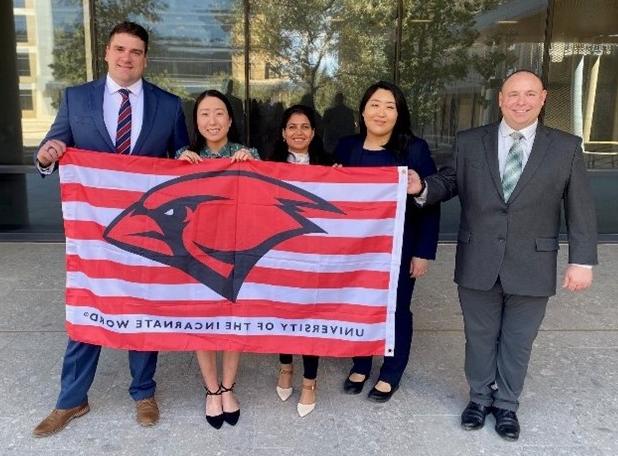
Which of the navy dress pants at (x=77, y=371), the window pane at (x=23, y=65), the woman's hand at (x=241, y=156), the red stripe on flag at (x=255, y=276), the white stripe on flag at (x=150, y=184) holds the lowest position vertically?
the navy dress pants at (x=77, y=371)

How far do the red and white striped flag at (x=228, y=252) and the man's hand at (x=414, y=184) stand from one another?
37 millimetres

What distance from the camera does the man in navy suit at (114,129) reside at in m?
2.93

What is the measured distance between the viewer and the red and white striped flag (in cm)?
297

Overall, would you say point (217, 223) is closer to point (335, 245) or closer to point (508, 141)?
point (335, 245)

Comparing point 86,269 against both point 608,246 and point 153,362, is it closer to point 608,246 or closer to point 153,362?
point 153,362

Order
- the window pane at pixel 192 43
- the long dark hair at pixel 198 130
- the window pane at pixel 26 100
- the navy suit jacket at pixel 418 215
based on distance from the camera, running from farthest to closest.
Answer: the window pane at pixel 26 100 < the window pane at pixel 192 43 < the navy suit jacket at pixel 418 215 < the long dark hair at pixel 198 130

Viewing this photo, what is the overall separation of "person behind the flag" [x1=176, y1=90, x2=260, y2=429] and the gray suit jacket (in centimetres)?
107

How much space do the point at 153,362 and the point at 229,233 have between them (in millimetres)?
836

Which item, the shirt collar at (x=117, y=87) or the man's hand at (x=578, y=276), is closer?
the man's hand at (x=578, y=276)

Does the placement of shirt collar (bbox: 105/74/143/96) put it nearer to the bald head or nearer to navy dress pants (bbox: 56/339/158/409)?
navy dress pants (bbox: 56/339/158/409)

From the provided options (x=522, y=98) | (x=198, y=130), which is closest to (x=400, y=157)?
(x=522, y=98)

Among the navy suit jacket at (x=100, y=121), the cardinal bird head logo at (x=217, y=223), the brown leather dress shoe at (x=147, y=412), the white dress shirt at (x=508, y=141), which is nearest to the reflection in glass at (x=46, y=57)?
the navy suit jacket at (x=100, y=121)

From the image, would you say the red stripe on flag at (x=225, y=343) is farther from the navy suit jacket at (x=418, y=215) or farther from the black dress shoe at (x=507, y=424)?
the black dress shoe at (x=507, y=424)

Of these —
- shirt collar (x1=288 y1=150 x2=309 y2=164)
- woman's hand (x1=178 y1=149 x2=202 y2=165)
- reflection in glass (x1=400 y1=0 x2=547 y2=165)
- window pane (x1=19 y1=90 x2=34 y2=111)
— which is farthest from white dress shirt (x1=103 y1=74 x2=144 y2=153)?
window pane (x1=19 y1=90 x2=34 y2=111)
